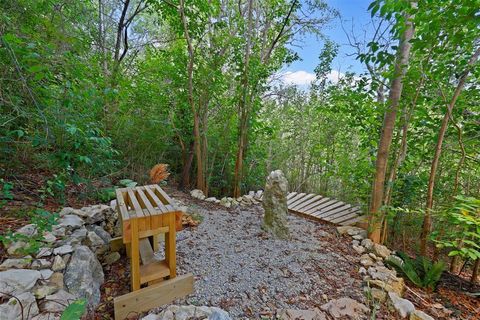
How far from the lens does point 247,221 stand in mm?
3252

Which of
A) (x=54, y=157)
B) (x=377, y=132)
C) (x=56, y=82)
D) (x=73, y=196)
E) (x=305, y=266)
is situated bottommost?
(x=305, y=266)

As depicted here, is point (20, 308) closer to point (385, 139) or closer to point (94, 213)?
point (94, 213)

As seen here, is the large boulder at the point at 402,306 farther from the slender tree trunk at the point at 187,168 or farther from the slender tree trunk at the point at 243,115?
the slender tree trunk at the point at 187,168

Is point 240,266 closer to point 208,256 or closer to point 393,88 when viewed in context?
point 208,256

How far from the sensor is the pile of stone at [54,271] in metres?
1.11

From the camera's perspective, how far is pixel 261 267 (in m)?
2.08

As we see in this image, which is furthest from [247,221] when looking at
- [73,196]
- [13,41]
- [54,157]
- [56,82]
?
[13,41]

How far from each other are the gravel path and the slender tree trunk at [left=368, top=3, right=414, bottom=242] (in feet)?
1.42

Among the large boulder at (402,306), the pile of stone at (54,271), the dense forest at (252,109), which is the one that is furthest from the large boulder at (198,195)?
the large boulder at (402,306)

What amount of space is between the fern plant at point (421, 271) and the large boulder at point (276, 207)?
3.82 feet

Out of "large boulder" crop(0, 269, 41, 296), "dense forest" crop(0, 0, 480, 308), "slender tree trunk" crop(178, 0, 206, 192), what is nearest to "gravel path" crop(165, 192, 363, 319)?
"dense forest" crop(0, 0, 480, 308)

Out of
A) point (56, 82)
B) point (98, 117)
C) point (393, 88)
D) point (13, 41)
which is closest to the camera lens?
point (13, 41)

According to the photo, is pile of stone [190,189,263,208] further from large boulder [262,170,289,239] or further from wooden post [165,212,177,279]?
wooden post [165,212,177,279]

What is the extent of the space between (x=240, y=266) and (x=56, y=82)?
2.30 metres
